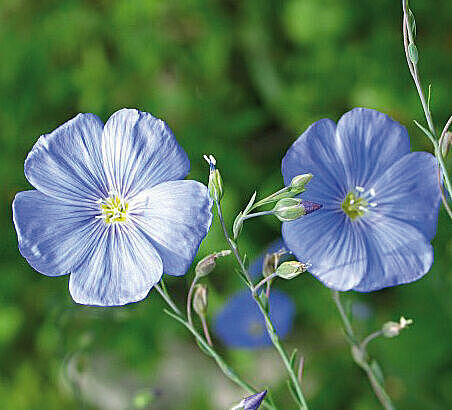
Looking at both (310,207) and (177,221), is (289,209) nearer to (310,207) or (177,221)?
(310,207)

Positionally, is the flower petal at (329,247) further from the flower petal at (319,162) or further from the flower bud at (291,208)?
the flower bud at (291,208)

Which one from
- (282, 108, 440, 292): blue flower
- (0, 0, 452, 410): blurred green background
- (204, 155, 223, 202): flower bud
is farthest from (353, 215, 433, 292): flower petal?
(0, 0, 452, 410): blurred green background

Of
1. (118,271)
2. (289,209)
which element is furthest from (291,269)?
(118,271)

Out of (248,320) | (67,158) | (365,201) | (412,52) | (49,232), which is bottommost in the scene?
(248,320)

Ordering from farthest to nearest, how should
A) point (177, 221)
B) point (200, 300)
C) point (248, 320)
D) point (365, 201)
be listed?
point (248, 320) < point (365, 201) < point (200, 300) < point (177, 221)

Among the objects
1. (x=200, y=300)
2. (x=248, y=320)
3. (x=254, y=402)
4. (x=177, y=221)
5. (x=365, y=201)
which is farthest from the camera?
(x=248, y=320)

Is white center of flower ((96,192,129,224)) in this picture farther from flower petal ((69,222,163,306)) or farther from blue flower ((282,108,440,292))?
blue flower ((282,108,440,292))
